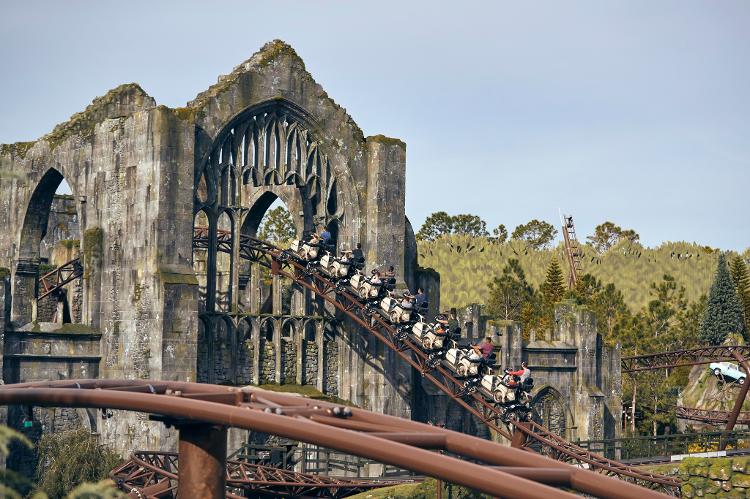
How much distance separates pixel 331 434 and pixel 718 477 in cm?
1553

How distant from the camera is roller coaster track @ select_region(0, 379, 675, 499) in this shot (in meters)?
13.6

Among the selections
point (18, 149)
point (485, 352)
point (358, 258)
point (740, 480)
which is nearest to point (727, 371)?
point (485, 352)

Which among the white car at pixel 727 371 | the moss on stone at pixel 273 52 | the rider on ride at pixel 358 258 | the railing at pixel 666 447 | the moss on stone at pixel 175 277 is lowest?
the railing at pixel 666 447

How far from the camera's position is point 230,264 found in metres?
43.9

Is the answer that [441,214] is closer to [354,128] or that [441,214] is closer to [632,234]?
[632,234]

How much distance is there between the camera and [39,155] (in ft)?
154

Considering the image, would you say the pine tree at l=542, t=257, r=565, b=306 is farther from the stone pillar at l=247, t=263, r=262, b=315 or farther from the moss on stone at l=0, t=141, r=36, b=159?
the moss on stone at l=0, t=141, r=36, b=159

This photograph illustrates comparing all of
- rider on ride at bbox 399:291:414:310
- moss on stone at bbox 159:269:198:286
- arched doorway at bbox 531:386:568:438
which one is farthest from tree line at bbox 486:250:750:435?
moss on stone at bbox 159:269:198:286

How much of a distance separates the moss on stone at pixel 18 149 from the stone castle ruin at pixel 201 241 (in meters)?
0.06

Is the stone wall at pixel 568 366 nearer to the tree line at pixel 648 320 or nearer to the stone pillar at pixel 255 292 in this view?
the stone pillar at pixel 255 292

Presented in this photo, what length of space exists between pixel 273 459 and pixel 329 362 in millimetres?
4641

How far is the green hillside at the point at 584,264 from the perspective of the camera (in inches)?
4345

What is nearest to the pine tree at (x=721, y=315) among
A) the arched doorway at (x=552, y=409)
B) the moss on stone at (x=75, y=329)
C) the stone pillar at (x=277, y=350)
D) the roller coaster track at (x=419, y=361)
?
the arched doorway at (x=552, y=409)

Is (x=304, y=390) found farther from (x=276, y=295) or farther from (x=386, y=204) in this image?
(x=386, y=204)
